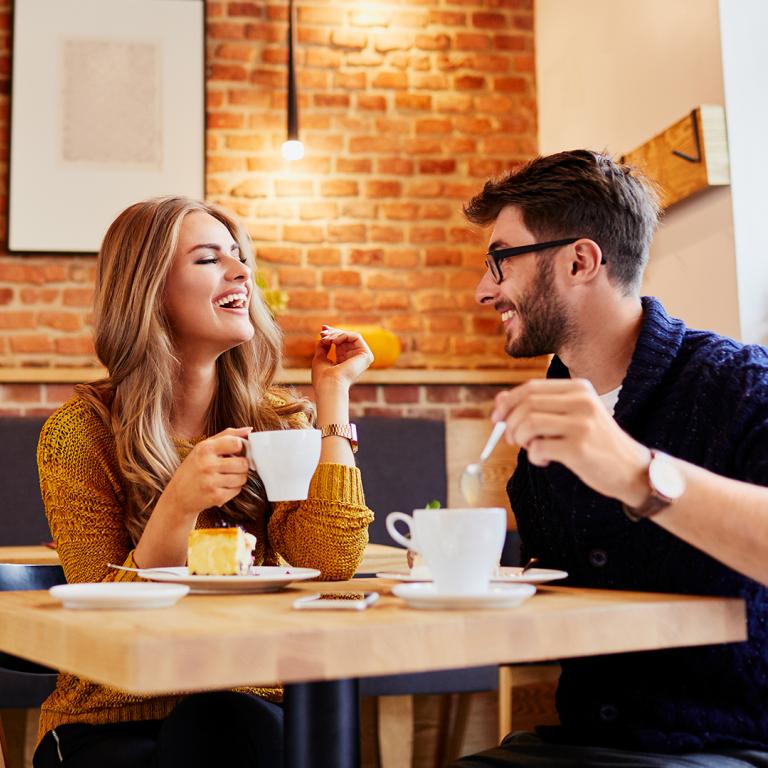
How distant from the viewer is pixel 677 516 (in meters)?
1.07

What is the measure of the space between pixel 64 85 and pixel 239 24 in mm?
746

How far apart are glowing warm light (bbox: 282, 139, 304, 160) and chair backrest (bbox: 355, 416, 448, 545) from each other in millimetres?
1033

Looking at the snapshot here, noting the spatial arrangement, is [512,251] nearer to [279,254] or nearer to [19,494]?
[19,494]

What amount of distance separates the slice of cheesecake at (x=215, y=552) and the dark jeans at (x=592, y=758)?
15.1 inches

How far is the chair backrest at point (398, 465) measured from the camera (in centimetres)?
391

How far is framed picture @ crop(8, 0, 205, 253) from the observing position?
4109 millimetres

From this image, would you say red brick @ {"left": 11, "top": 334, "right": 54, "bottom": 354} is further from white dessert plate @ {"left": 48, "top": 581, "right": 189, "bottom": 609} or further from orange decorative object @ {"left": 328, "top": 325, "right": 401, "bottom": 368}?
white dessert plate @ {"left": 48, "top": 581, "right": 189, "bottom": 609}

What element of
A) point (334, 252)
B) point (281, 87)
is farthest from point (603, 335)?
point (281, 87)

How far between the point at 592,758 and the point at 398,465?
2.73m

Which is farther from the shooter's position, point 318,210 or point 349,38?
point 349,38

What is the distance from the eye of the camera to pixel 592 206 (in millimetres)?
1694

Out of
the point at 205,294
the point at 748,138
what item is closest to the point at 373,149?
the point at 748,138

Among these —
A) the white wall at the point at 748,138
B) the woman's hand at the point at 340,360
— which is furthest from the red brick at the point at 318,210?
the woman's hand at the point at 340,360

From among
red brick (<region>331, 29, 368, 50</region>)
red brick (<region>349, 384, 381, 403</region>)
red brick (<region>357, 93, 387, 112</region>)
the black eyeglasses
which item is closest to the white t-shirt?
the black eyeglasses
